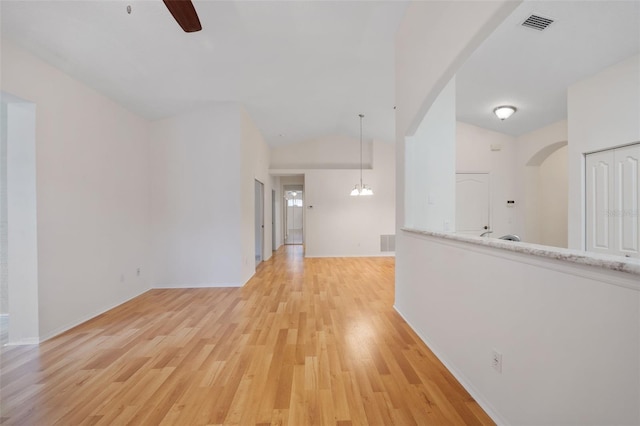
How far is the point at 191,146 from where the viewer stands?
4383 millimetres

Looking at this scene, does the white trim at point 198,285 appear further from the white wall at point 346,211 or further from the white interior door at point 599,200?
the white interior door at point 599,200

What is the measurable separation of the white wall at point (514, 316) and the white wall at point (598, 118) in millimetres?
2402

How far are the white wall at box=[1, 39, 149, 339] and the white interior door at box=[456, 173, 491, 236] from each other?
248 inches

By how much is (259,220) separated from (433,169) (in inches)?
178

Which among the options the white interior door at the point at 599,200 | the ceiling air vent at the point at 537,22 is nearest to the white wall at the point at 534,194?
the white interior door at the point at 599,200

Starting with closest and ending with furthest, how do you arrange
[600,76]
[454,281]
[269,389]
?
1. [269,389]
2. [454,281]
3. [600,76]

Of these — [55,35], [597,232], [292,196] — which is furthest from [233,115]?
[292,196]

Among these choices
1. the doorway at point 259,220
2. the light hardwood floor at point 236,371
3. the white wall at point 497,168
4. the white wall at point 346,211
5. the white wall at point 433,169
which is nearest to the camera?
the light hardwood floor at point 236,371

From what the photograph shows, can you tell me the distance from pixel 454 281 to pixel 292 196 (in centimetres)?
1217

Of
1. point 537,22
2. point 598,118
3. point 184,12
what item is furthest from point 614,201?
point 184,12

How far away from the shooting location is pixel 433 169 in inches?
125

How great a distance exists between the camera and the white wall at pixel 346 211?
24.4 ft

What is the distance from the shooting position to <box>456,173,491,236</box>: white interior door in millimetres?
5633

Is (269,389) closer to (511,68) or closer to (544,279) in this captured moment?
(544,279)
